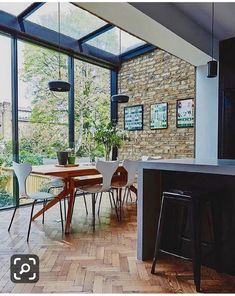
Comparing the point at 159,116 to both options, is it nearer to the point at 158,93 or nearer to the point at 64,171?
the point at 158,93

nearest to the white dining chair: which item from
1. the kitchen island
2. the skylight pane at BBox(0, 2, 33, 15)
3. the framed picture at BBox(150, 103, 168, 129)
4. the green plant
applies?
the kitchen island

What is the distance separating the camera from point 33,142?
16.0 ft

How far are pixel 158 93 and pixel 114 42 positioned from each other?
4.56ft

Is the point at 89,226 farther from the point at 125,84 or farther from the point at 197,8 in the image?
the point at 125,84

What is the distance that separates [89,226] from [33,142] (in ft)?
6.45

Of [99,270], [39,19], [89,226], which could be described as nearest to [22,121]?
[39,19]

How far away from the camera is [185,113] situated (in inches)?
212

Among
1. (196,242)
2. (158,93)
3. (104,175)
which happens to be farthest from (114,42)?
(196,242)

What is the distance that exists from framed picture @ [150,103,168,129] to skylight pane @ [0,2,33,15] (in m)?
2.97

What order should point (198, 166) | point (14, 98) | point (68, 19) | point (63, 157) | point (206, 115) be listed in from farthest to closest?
point (206, 115), point (68, 19), point (14, 98), point (63, 157), point (198, 166)

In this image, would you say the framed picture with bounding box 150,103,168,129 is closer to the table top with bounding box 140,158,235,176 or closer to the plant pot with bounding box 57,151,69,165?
the plant pot with bounding box 57,151,69,165

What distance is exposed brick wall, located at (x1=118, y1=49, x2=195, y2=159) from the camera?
17.7 feet

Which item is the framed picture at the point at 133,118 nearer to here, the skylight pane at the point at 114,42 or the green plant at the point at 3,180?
the skylight pane at the point at 114,42

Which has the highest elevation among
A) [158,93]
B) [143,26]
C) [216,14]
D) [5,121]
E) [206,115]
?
[216,14]
